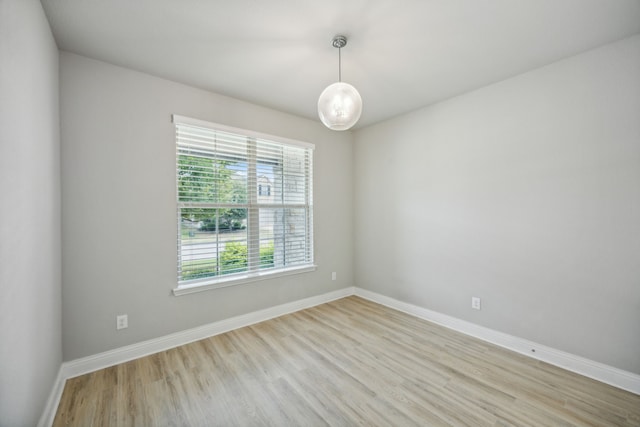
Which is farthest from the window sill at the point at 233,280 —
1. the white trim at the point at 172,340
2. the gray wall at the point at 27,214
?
the gray wall at the point at 27,214

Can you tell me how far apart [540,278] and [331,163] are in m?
2.78

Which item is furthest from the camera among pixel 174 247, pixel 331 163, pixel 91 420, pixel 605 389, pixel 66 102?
pixel 331 163

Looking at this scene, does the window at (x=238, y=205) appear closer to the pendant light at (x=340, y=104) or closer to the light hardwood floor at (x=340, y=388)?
the light hardwood floor at (x=340, y=388)

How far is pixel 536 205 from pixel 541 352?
134 cm

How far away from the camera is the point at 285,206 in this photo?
3510mm

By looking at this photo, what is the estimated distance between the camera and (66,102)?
216 cm

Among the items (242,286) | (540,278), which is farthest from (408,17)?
(242,286)

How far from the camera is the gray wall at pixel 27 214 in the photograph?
46.0 inches

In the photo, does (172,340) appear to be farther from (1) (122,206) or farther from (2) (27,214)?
(2) (27,214)

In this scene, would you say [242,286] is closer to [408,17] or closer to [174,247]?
[174,247]

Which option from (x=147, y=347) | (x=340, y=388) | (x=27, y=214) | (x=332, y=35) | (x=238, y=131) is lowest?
(x=340, y=388)

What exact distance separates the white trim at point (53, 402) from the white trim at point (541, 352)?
11.2 ft

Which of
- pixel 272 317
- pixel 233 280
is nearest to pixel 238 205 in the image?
pixel 233 280

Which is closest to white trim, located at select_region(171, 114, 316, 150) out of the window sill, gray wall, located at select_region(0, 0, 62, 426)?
gray wall, located at select_region(0, 0, 62, 426)
